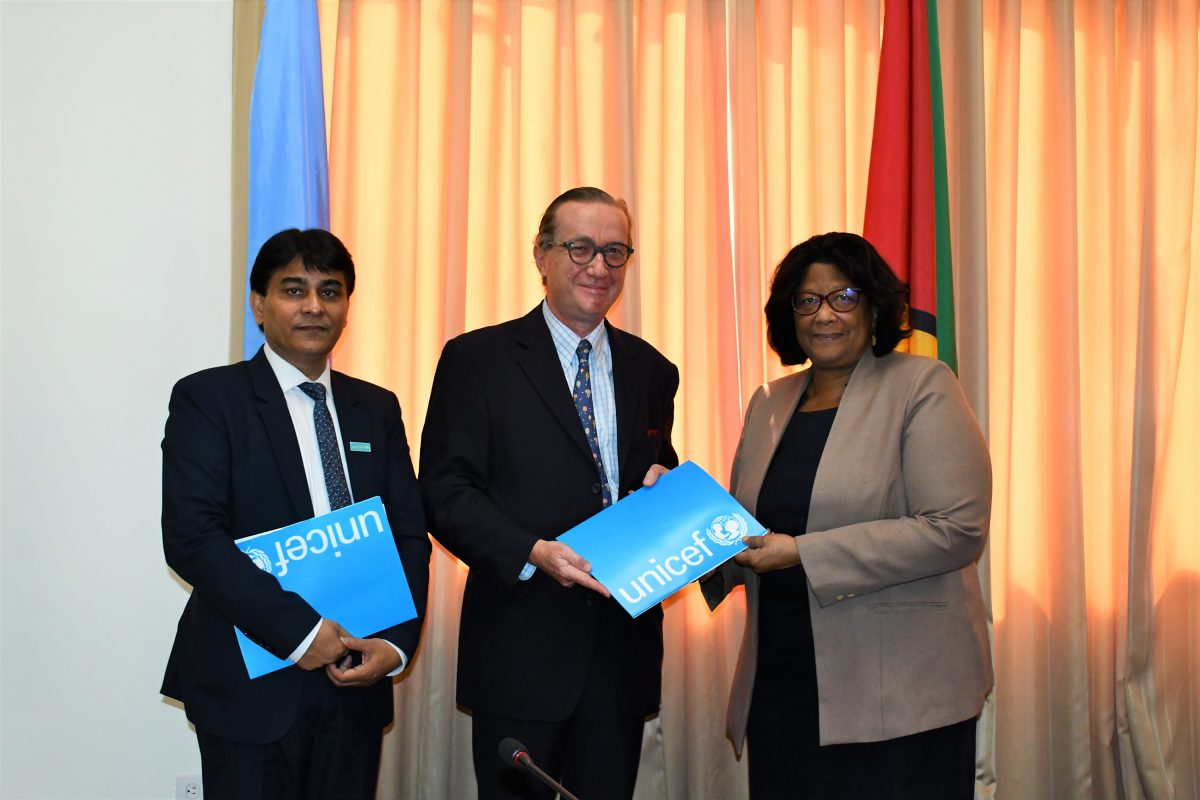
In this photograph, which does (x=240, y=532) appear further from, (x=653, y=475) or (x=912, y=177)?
(x=912, y=177)

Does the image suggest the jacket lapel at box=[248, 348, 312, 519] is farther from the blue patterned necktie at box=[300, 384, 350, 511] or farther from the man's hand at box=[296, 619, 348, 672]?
the man's hand at box=[296, 619, 348, 672]

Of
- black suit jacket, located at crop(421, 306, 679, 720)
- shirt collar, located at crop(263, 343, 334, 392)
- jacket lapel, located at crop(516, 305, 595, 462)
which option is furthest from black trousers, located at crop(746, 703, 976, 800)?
shirt collar, located at crop(263, 343, 334, 392)

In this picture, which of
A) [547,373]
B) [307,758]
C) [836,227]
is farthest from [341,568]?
[836,227]

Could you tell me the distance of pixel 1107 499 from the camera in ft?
12.6

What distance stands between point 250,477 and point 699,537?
38.9 inches

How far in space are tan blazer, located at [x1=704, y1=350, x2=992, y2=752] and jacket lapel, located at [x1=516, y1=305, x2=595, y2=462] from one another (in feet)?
1.92

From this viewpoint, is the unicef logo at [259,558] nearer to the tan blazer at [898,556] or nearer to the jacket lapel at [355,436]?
the jacket lapel at [355,436]

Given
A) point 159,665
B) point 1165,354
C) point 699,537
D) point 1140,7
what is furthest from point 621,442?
point 1140,7

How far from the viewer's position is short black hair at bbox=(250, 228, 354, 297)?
222 centimetres

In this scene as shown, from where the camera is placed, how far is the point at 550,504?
2.31 meters

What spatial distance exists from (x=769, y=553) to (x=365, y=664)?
902 mm

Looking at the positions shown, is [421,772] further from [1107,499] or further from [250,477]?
[1107,499]

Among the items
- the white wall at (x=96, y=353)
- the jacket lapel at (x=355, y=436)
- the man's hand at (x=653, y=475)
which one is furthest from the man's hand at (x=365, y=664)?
the white wall at (x=96, y=353)

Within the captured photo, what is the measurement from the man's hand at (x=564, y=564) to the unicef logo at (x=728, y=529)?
0.92 feet
